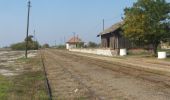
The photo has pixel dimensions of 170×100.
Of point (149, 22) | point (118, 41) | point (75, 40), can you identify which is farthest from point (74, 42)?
point (149, 22)

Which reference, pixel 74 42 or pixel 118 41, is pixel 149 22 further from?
pixel 74 42

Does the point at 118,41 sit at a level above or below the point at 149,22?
below

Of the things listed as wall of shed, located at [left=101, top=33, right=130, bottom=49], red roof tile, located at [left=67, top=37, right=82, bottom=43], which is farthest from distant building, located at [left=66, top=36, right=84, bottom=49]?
wall of shed, located at [left=101, top=33, right=130, bottom=49]

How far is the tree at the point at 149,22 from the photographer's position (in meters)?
51.0

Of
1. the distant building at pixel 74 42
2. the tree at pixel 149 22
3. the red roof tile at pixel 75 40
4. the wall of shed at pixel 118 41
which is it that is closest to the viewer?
the tree at pixel 149 22

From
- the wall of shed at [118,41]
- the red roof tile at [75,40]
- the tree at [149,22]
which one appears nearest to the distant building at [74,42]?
the red roof tile at [75,40]

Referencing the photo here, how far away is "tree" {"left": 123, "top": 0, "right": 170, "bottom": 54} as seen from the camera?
5103 centimetres

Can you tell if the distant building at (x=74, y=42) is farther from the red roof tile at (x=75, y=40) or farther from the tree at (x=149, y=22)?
the tree at (x=149, y=22)

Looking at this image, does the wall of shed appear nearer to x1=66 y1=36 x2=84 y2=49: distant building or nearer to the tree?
the tree

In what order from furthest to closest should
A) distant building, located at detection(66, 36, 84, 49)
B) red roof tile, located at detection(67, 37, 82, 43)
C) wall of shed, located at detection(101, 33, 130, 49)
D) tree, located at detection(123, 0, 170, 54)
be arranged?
red roof tile, located at detection(67, 37, 82, 43), distant building, located at detection(66, 36, 84, 49), wall of shed, located at detection(101, 33, 130, 49), tree, located at detection(123, 0, 170, 54)

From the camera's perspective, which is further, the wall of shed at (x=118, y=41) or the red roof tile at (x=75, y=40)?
the red roof tile at (x=75, y=40)

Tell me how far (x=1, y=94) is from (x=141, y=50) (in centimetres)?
5587

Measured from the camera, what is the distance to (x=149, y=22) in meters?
51.5

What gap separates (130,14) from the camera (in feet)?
175
